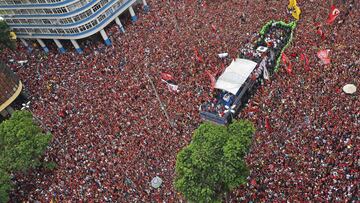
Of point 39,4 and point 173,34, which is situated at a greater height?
point 39,4

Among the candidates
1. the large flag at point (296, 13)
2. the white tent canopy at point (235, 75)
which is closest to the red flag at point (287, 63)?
the white tent canopy at point (235, 75)

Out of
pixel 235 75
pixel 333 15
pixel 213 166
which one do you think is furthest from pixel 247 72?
pixel 213 166

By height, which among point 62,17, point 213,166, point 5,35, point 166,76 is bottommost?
point 166,76

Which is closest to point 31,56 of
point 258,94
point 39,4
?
point 39,4

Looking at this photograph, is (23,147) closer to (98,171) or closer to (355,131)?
(98,171)

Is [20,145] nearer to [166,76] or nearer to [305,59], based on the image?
[166,76]

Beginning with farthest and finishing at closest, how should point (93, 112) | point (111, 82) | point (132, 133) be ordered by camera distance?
point (111, 82) → point (93, 112) → point (132, 133)

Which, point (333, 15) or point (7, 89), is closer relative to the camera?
point (333, 15)
